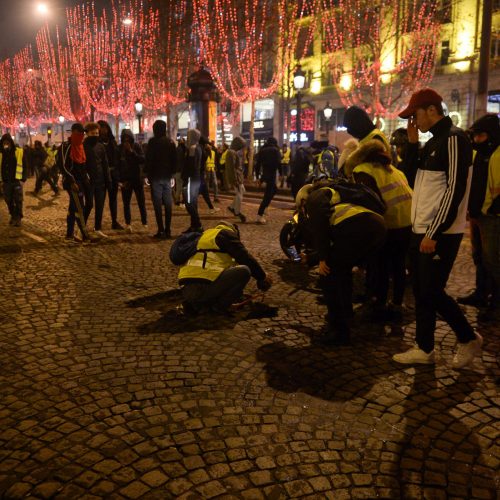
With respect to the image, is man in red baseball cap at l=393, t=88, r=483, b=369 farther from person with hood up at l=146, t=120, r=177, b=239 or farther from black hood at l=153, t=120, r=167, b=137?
person with hood up at l=146, t=120, r=177, b=239

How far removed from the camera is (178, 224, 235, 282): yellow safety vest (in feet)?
16.7

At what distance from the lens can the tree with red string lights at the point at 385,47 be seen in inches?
1242

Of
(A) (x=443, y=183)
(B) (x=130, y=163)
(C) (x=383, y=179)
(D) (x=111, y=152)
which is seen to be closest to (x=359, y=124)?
(C) (x=383, y=179)

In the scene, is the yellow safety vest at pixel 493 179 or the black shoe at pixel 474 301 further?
the black shoe at pixel 474 301

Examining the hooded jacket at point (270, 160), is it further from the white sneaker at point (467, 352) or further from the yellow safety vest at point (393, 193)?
the white sneaker at point (467, 352)

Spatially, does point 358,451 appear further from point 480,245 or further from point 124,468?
point 480,245

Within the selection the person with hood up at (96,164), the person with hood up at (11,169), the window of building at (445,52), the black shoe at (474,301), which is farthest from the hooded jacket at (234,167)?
the window of building at (445,52)

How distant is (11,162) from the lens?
10.2 m

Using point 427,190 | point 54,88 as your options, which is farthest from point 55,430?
point 54,88

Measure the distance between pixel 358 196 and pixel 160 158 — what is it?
18.7ft

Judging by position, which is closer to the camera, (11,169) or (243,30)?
(11,169)

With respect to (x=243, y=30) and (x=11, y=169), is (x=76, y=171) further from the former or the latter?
(x=243, y=30)

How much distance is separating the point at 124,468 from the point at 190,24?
3665 cm

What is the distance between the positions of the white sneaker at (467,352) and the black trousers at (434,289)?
0.04 meters
